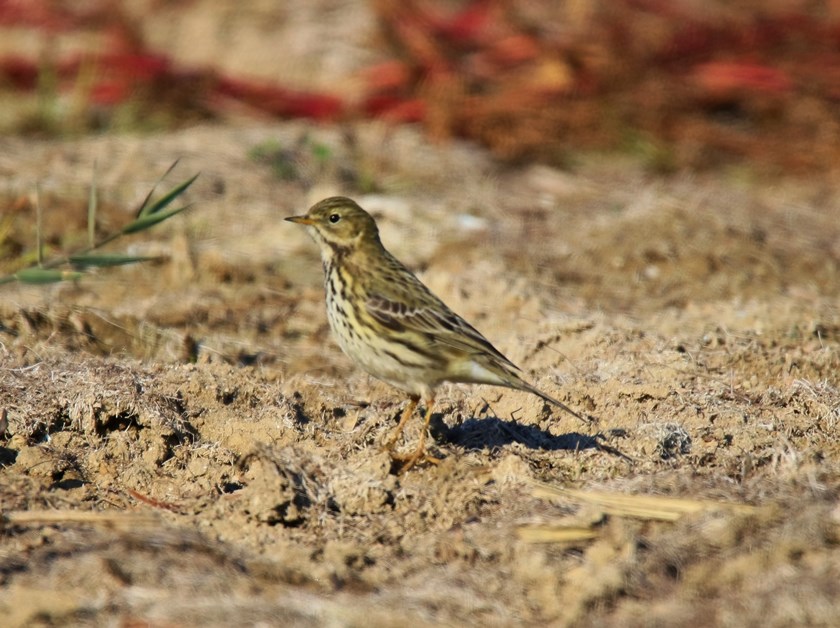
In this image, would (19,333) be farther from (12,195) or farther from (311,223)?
(12,195)

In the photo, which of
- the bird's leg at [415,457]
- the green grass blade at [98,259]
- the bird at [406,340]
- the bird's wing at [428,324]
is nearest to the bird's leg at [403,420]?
the bird at [406,340]

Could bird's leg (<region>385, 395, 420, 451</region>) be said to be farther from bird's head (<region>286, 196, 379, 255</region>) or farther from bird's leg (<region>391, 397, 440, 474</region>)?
bird's head (<region>286, 196, 379, 255</region>)

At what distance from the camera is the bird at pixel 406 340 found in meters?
5.31

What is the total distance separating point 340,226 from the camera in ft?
19.4

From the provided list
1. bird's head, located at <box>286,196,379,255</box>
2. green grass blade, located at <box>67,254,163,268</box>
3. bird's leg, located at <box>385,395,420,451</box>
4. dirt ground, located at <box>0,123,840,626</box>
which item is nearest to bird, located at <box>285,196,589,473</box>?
bird's leg, located at <box>385,395,420,451</box>

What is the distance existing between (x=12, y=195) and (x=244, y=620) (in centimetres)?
551

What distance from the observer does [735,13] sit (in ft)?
44.8

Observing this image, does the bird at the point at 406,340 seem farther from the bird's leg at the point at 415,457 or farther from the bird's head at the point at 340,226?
the bird's head at the point at 340,226

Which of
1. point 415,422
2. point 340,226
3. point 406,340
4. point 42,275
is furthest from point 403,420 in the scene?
point 42,275

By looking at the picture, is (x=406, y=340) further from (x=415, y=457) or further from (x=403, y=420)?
(x=415, y=457)

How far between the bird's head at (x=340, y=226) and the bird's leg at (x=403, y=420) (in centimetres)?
80

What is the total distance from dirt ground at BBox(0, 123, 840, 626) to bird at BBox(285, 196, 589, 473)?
0.26m

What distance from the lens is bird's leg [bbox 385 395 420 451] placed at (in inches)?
207

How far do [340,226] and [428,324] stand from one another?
0.76 meters
